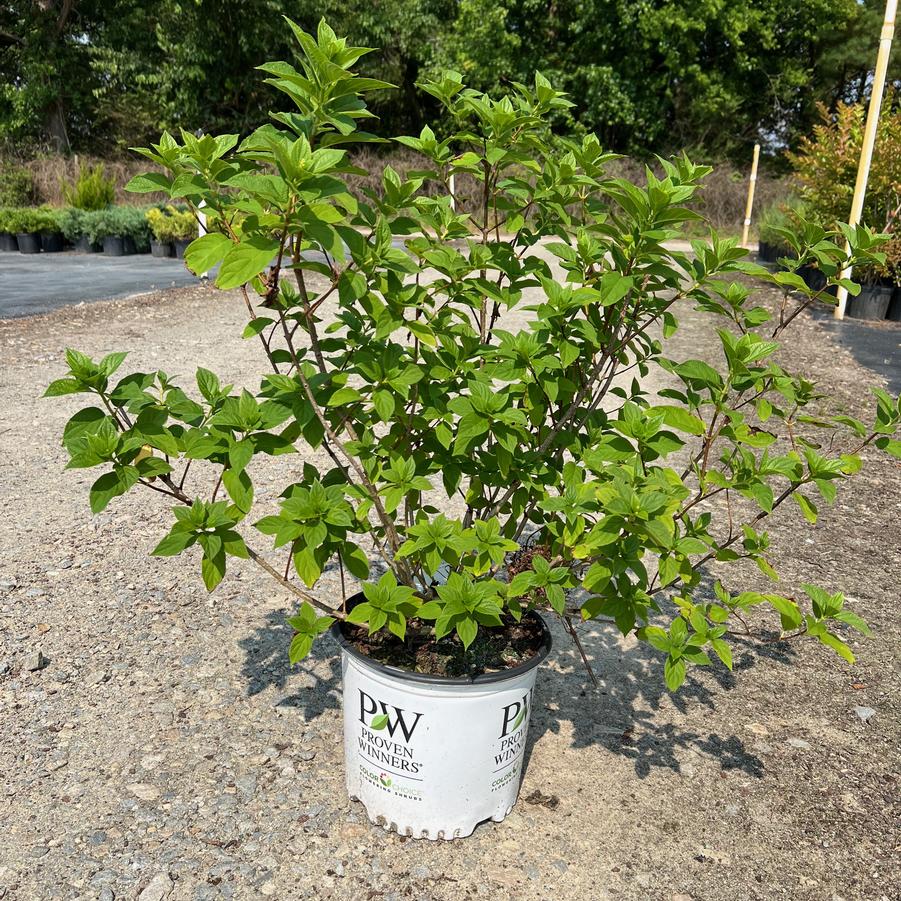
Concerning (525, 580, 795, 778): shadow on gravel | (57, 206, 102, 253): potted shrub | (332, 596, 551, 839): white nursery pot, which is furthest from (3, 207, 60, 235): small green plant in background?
(332, 596, 551, 839): white nursery pot

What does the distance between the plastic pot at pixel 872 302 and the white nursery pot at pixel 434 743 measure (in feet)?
30.2

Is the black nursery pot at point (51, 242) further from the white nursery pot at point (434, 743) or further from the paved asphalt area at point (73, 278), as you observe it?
the white nursery pot at point (434, 743)

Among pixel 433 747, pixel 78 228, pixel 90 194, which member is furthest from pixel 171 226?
pixel 433 747

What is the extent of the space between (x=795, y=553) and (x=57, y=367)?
5.27 metres

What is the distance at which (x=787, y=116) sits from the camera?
25922 millimetres

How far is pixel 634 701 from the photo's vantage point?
2430 mm

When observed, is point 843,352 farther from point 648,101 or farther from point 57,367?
point 648,101

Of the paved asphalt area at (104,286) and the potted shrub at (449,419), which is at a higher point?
the potted shrub at (449,419)

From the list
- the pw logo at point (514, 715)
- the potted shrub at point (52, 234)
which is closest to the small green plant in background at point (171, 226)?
the potted shrub at point (52, 234)

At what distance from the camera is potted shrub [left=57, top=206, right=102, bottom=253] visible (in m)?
13.6

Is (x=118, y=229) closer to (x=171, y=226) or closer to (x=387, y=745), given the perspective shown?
(x=171, y=226)

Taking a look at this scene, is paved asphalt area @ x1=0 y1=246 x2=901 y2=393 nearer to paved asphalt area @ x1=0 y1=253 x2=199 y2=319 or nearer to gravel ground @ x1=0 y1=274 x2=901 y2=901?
paved asphalt area @ x1=0 y1=253 x2=199 y2=319

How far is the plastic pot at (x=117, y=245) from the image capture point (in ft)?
44.4

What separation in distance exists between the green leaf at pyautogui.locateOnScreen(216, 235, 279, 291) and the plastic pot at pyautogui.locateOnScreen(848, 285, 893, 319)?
9.74 m
